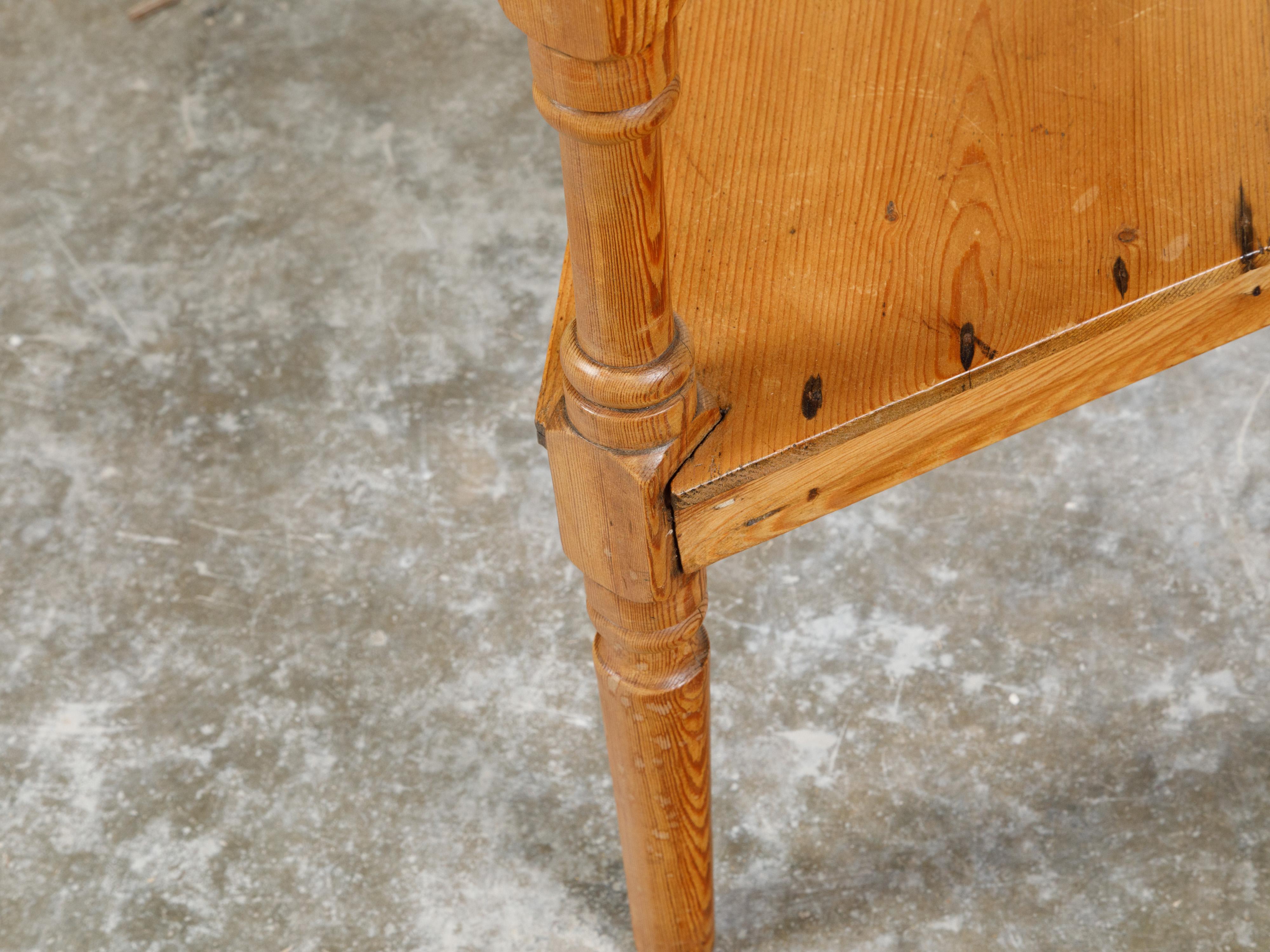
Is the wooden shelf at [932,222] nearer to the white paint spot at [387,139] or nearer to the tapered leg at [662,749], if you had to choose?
the tapered leg at [662,749]

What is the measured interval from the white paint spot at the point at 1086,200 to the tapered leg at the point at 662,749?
39 cm

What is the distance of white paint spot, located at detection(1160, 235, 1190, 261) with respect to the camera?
0.97m

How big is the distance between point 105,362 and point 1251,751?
154 cm

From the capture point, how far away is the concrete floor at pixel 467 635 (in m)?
1.39

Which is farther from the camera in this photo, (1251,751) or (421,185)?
(421,185)

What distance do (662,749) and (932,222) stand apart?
442mm

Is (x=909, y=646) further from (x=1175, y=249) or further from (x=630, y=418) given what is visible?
(x=630, y=418)

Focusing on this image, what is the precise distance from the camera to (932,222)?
3.26ft

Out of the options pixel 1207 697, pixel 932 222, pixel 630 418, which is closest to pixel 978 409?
pixel 932 222

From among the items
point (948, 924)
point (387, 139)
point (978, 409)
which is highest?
point (978, 409)

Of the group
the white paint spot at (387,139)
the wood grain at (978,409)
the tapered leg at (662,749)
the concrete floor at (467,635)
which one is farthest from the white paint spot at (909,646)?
the white paint spot at (387,139)

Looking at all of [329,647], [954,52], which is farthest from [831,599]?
[954,52]

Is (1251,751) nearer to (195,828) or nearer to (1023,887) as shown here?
(1023,887)

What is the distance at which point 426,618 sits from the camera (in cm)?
163
